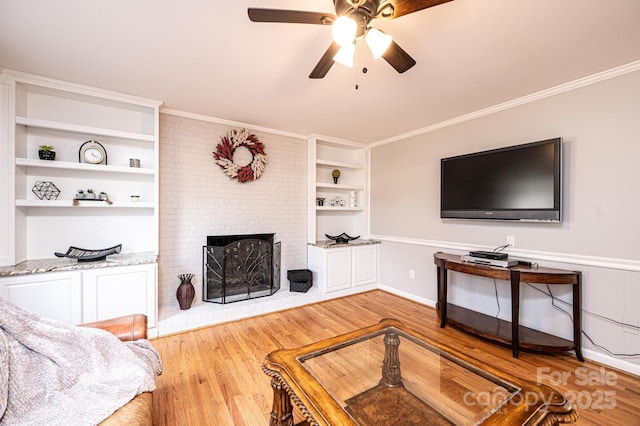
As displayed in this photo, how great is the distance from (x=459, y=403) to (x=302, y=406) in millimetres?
828

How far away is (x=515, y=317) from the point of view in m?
2.33

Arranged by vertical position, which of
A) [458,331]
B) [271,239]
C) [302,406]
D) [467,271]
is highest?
[271,239]

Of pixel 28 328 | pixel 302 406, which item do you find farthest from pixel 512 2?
pixel 28 328

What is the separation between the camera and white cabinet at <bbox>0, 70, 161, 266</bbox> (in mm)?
2342

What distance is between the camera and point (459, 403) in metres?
1.31

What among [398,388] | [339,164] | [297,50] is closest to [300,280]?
[339,164]

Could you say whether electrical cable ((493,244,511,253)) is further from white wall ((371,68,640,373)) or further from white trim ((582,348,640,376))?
white trim ((582,348,640,376))

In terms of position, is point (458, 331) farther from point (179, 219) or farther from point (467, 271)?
point (179, 219)

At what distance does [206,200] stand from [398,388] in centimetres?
290

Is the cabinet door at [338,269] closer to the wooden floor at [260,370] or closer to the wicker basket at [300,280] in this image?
the wicker basket at [300,280]

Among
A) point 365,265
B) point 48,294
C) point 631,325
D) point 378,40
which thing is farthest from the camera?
point 365,265

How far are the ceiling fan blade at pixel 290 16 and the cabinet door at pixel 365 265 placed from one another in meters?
3.19

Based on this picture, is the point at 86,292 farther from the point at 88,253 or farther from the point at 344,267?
the point at 344,267

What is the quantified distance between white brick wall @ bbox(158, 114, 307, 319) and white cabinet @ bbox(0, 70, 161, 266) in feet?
0.65
